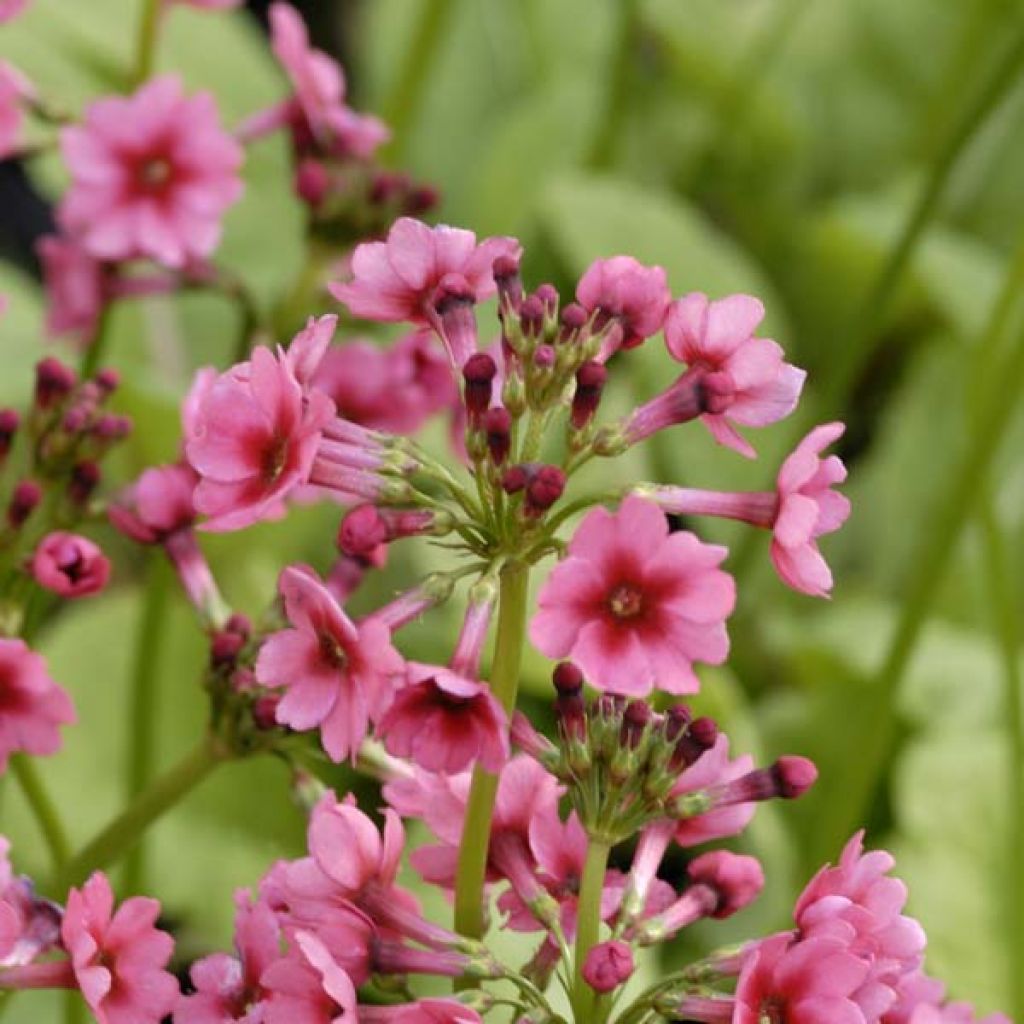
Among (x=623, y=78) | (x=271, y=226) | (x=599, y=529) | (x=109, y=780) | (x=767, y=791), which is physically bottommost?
(x=109, y=780)

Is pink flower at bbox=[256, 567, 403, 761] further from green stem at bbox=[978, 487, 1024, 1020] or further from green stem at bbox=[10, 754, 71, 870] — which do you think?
green stem at bbox=[978, 487, 1024, 1020]

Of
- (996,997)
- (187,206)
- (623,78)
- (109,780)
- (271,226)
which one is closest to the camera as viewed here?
(187,206)

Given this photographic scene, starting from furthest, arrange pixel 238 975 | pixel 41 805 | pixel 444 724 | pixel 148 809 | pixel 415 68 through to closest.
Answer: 1. pixel 415 68
2. pixel 41 805
3. pixel 148 809
4. pixel 238 975
5. pixel 444 724

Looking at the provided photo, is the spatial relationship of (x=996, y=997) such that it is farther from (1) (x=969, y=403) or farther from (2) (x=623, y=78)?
(2) (x=623, y=78)

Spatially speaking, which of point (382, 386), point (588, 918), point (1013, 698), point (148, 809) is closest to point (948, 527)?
point (1013, 698)

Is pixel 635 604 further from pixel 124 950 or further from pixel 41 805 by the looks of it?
pixel 41 805

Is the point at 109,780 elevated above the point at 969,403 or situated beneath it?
situated beneath

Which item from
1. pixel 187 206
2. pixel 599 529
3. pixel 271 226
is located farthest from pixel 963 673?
pixel 599 529

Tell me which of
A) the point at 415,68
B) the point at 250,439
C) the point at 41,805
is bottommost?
the point at 41,805

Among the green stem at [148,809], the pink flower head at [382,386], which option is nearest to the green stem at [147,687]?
the pink flower head at [382,386]
